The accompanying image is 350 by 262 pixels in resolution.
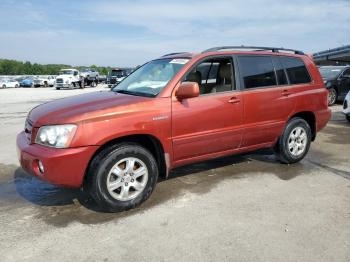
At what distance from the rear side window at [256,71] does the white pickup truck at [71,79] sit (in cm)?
3338

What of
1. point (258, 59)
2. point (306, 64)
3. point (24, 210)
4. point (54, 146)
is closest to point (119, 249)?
point (54, 146)

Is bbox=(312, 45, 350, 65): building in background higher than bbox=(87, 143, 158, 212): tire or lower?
higher

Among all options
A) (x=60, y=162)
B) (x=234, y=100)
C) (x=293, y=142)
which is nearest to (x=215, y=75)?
(x=234, y=100)

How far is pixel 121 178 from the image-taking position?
408 cm

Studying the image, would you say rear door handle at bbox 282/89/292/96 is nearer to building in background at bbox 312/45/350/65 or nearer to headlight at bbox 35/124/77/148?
headlight at bbox 35/124/77/148

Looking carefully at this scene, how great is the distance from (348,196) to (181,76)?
249cm

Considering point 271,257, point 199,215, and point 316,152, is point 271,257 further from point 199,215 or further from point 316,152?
point 316,152

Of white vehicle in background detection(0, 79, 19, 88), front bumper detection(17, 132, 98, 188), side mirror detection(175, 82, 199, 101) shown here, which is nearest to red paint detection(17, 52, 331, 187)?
front bumper detection(17, 132, 98, 188)

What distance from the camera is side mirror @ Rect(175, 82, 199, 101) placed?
13.9 ft

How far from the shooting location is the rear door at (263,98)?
5.11 metres

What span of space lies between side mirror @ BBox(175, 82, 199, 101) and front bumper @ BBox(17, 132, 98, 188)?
117 centimetres

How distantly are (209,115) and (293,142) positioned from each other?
74.6 inches

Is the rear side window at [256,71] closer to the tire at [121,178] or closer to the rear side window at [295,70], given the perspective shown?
the rear side window at [295,70]

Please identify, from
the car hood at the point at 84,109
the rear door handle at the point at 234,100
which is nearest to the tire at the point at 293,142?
the rear door handle at the point at 234,100
